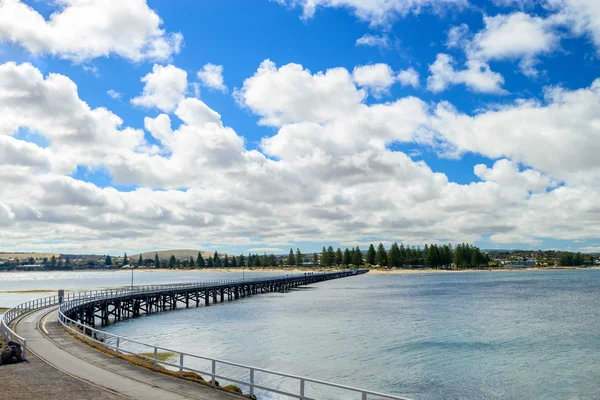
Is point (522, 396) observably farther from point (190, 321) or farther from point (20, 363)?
point (190, 321)

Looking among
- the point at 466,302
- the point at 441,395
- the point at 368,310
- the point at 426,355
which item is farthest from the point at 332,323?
the point at 466,302

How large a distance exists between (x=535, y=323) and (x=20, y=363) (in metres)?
60.8

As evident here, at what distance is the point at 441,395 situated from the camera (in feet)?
104

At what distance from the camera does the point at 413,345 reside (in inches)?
1908

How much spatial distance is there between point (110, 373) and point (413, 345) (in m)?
32.9

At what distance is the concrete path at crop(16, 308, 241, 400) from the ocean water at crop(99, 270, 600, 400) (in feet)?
36.4

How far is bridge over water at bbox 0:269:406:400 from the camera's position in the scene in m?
21.2

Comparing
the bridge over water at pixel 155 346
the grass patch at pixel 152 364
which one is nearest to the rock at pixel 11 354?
the bridge over water at pixel 155 346

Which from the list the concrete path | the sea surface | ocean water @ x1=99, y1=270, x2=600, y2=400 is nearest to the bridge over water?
the concrete path

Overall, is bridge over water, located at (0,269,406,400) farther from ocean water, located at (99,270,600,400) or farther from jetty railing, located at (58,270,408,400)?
ocean water, located at (99,270,600,400)

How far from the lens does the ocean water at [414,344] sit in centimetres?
3462

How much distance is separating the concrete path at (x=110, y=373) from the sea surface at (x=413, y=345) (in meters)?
10.7

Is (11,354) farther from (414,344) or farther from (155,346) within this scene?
(414,344)

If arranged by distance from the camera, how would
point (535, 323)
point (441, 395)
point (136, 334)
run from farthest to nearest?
point (535, 323)
point (136, 334)
point (441, 395)
